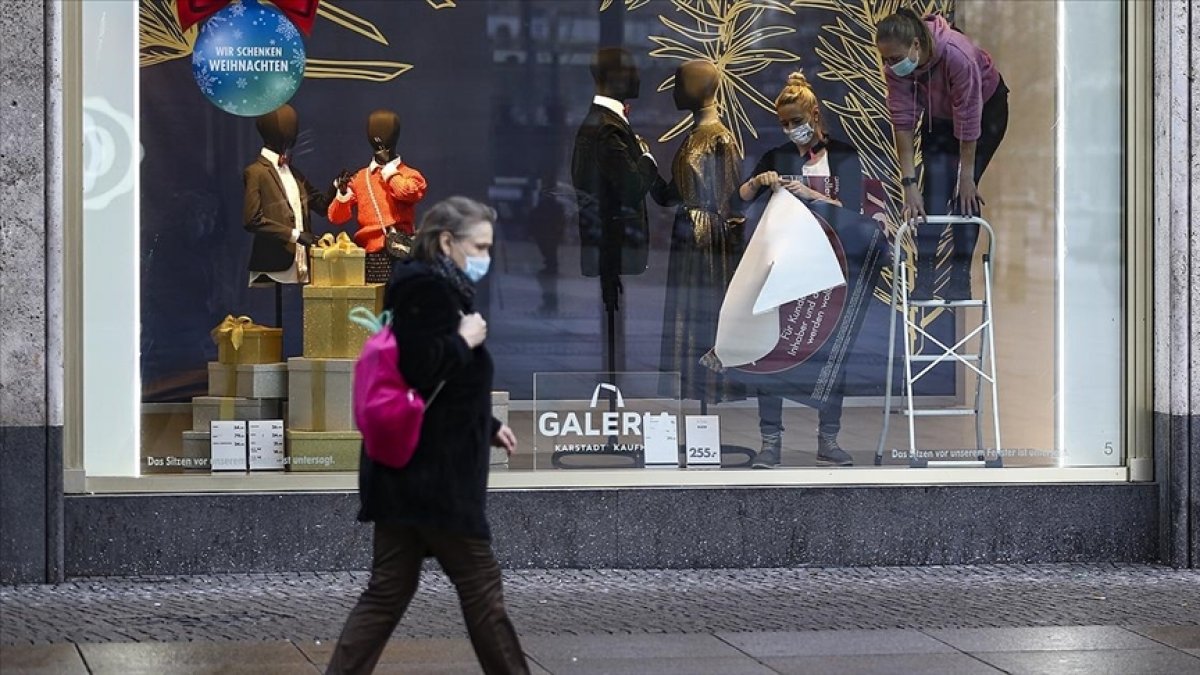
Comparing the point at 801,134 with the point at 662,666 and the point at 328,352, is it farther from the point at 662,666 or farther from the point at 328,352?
the point at 662,666

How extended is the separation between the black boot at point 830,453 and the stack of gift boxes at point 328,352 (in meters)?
2.33

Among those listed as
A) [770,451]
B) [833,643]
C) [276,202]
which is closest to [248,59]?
[276,202]

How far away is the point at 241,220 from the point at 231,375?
764 mm

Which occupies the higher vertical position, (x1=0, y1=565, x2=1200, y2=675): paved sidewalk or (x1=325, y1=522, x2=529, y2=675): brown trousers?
(x1=325, y1=522, x2=529, y2=675): brown trousers

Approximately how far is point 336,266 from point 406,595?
3.49 m

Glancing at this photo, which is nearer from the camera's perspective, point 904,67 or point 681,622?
point 681,622

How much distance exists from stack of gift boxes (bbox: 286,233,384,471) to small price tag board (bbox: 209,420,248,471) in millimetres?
231

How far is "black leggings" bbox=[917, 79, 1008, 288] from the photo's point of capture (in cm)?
962

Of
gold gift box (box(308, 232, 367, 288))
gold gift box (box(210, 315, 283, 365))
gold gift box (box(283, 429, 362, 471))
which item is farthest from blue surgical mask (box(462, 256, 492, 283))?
gold gift box (box(210, 315, 283, 365))

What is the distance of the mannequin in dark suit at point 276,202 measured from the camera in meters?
9.18

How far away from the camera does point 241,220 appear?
9164 mm

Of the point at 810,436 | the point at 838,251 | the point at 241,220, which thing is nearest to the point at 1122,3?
the point at 838,251

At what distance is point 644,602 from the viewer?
8.32m

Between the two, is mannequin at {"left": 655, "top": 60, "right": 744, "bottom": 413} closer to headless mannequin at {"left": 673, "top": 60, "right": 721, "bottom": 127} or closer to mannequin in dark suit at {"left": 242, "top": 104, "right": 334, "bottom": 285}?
headless mannequin at {"left": 673, "top": 60, "right": 721, "bottom": 127}
